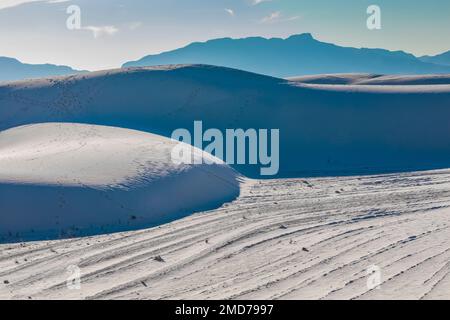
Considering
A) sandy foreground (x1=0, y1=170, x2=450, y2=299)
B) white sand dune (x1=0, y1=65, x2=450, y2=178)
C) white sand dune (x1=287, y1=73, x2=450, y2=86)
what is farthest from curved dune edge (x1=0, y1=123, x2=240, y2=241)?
white sand dune (x1=287, y1=73, x2=450, y2=86)

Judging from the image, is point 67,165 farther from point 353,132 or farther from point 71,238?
point 353,132

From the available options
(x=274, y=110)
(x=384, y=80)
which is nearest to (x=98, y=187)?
(x=274, y=110)

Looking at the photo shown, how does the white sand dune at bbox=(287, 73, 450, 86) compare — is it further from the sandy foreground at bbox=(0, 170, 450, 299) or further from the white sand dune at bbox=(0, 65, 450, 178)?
the sandy foreground at bbox=(0, 170, 450, 299)

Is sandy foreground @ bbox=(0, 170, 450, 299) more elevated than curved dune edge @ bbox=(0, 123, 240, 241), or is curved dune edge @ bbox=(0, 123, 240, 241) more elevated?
curved dune edge @ bbox=(0, 123, 240, 241)

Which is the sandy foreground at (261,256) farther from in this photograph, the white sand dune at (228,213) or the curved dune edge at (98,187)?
the curved dune edge at (98,187)

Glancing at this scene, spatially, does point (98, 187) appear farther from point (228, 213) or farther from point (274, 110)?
point (274, 110)

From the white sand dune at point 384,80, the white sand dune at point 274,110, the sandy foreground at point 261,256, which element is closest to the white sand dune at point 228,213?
the sandy foreground at point 261,256

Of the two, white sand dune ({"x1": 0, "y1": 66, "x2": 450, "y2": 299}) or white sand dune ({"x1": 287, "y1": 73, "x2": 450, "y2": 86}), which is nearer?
white sand dune ({"x1": 0, "y1": 66, "x2": 450, "y2": 299})
